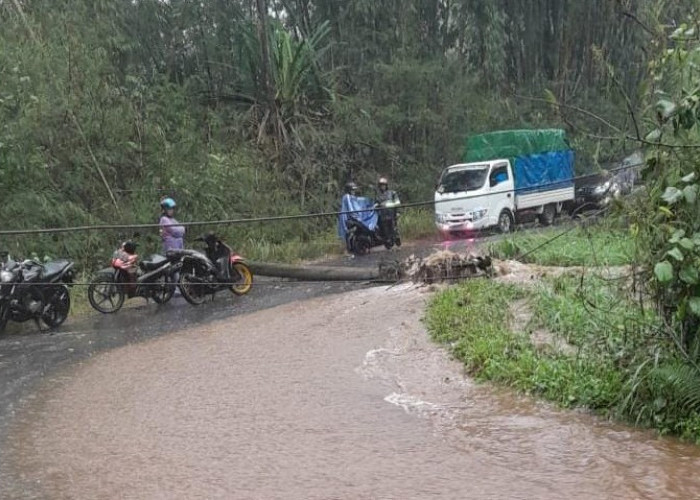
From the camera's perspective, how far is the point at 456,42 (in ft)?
89.5

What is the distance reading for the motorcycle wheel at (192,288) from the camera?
1258cm

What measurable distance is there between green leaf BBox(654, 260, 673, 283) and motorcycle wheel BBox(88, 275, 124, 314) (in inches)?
353

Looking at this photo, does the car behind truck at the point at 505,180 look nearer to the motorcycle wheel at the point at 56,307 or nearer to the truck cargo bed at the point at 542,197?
the truck cargo bed at the point at 542,197

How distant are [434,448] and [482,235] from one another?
1454cm

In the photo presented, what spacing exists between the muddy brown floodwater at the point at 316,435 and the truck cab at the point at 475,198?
10.7 m

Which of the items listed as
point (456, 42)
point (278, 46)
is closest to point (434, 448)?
point (278, 46)

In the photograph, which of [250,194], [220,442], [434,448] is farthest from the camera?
[250,194]

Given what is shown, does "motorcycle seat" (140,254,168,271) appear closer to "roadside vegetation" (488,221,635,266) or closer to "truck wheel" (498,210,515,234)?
"roadside vegetation" (488,221,635,266)

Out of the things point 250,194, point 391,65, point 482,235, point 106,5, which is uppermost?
point 106,5

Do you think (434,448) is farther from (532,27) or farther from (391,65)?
(532,27)

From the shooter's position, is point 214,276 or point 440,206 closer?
point 214,276

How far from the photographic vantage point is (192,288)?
500 inches

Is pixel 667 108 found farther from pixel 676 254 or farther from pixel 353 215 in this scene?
pixel 353 215

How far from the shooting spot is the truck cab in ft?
63.7
